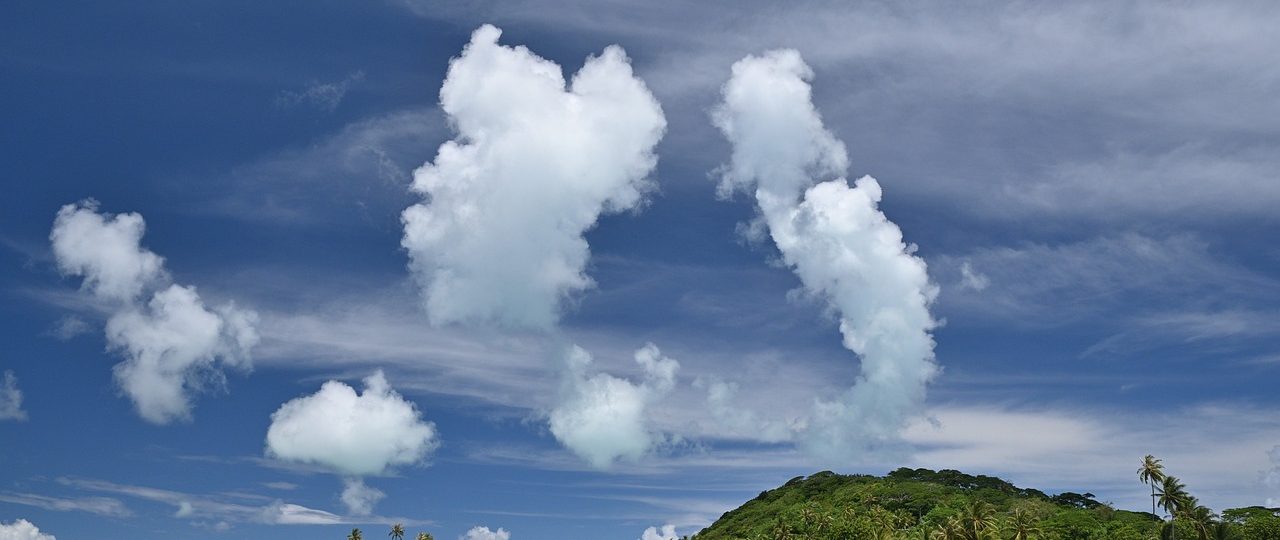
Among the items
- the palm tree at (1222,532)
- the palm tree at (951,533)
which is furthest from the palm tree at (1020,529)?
the palm tree at (1222,532)

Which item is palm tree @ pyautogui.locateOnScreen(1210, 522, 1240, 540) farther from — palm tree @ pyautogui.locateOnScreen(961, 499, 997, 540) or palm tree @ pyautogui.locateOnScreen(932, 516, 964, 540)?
palm tree @ pyautogui.locateOnScreen(932, 516, 964, 540)

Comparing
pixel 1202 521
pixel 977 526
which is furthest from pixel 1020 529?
pixel 1202 521

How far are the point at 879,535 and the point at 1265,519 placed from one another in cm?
7991

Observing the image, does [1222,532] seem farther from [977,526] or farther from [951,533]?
[951,533]

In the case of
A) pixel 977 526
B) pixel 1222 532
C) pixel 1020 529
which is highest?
pixel 977 526

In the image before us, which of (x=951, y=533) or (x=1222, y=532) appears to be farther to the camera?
(x=951, y=533)

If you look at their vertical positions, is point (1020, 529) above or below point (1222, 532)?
above

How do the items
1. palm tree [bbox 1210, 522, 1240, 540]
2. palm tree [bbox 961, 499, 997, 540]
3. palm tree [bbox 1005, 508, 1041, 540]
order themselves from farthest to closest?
palm tree [bbox 961, 499, 997, 540] → palm tree [bbox 1005, 508, 1041, 540] → palm tree [bbox 1210, 522, 1240, 540]

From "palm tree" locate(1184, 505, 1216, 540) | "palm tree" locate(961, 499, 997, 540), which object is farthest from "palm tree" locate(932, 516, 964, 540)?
"palm tree" locate(1184, 505, 1216, 540)

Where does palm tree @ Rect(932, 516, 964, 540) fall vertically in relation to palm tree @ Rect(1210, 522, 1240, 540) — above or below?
above

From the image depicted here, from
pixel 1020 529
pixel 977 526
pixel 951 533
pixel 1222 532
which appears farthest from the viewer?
pixel 977 526

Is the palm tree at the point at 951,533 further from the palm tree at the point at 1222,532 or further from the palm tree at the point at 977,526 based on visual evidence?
the palm tree at the point at 1222,532

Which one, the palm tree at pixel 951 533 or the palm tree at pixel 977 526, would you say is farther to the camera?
the palm tree at pixel 977 526

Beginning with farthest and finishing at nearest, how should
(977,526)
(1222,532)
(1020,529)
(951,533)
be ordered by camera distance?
(977,526), (951,533), (1020,529), (1222,532)
